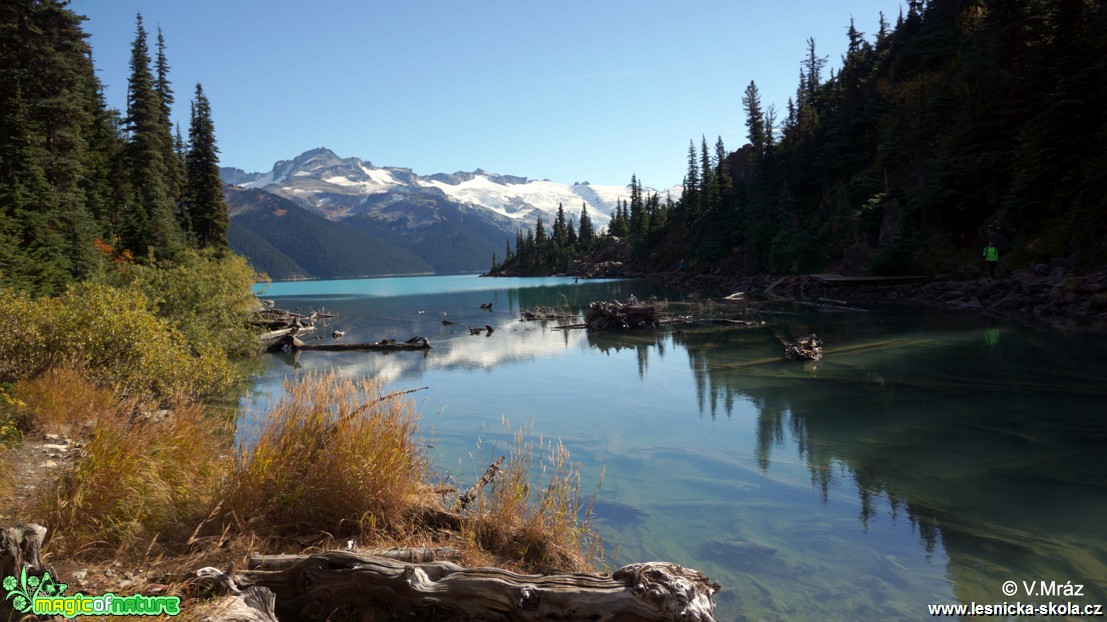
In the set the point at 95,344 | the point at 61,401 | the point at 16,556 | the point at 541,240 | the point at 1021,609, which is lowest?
the point at 1021,609

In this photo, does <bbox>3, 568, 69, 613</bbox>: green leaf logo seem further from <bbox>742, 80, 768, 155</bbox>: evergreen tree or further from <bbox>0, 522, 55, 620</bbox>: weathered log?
<bbox>742, 80, 768, 155</bbox>: evergreen tree

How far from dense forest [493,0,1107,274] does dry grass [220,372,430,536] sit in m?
36.9

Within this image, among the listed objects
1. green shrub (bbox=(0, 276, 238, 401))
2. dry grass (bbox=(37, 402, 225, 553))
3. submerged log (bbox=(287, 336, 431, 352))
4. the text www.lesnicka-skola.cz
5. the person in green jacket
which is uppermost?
the person in green jacket

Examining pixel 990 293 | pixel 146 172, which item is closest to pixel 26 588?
pixel 990 293

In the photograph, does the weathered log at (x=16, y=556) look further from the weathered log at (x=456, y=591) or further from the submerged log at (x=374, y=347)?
the submerged log at (x=374, y=347)

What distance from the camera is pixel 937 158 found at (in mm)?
46062

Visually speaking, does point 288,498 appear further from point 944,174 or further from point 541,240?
point 541,240

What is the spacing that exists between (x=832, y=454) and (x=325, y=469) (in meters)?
9.85

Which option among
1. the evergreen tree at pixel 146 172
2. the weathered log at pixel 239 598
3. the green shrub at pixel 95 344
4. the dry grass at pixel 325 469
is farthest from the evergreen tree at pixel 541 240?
the weathered log at pixel 239 598

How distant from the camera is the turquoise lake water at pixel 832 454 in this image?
23.2 ft

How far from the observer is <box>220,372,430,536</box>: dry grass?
18.9ft

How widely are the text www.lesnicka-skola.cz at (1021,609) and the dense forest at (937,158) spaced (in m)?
31.8

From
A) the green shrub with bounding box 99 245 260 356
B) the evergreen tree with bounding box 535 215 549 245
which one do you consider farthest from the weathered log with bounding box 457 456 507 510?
the evergreen tree with bounding box 535 215 549 245

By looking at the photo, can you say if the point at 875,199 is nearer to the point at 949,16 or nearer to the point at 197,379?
the point at 949,16
